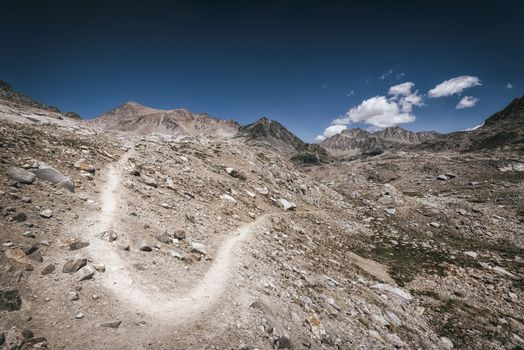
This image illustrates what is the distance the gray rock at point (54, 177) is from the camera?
14867mm

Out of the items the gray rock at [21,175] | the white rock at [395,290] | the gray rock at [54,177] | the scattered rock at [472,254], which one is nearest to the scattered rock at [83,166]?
the gray rock at [54,177]

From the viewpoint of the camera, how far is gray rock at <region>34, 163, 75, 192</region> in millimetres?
14867

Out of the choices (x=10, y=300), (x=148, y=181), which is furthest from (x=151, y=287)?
(x=148, y=181)

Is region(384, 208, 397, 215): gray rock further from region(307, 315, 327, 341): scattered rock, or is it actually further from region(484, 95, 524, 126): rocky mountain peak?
region(484, 95, 524, 126): rocky mountain peak

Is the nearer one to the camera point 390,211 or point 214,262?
point 214,262

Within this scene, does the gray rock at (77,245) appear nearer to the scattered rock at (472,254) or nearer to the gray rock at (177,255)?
the gray rock at (177,255)

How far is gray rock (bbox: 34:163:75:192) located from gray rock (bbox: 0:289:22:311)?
8.82 metres

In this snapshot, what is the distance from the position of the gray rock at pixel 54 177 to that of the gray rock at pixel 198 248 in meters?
8.49

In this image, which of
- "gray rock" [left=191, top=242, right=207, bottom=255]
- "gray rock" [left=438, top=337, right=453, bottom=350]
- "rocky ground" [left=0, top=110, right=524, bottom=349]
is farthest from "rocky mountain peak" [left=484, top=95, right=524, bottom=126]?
"gray rock" [left=191, top=242, right=207, bottom=255]

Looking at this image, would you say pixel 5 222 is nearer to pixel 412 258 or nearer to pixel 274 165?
pixel 412 258

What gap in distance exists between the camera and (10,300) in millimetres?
7566

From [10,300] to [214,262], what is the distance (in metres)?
8.13

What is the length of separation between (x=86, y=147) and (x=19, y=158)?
6.80 meters

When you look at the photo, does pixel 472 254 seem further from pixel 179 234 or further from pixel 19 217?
pixel 19 217
